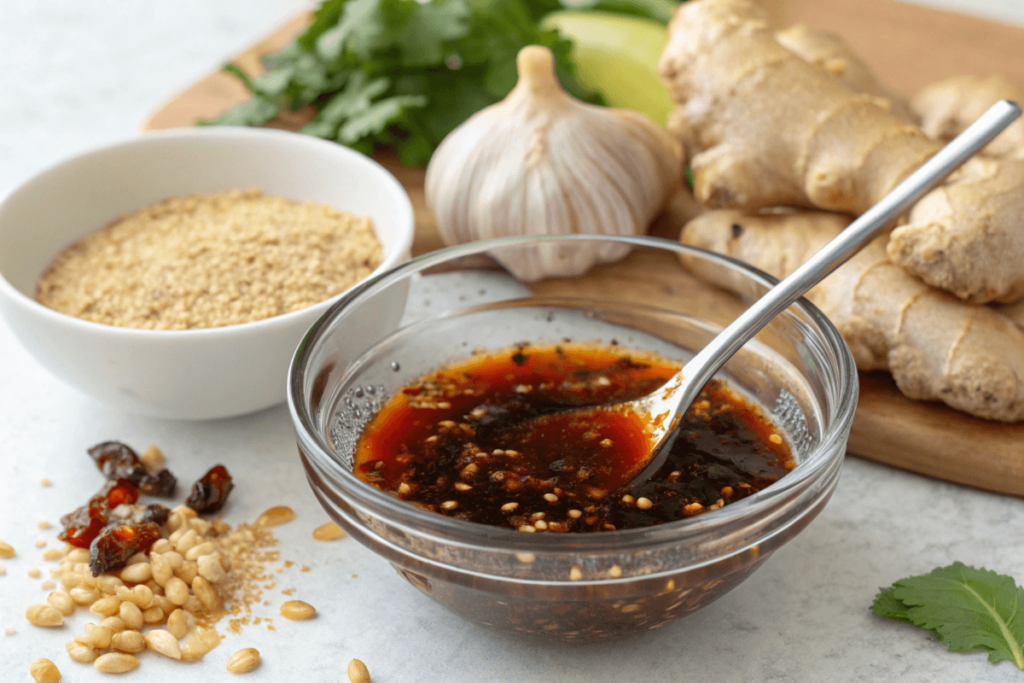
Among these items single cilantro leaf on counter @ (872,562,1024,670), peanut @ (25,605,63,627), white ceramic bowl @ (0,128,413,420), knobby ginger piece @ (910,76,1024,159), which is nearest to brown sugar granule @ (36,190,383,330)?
white ceramic bowl @ (0,128,413,420)

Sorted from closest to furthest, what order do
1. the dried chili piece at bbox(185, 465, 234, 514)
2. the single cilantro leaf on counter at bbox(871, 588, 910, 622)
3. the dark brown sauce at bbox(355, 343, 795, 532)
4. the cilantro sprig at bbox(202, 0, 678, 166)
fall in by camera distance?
the dark brown sauce at bbox(355, 343, 795, 532)
the single cilantro leaf on counter at bbox(871, 588, 910, 622)
the dried chili piece at bbox(185, 465, 234, 514)
the cilantro sprig at bbox(202, 0, 678, 166)

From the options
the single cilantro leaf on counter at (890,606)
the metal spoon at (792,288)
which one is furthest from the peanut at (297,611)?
the single cilantro leaf on counter at (890,606)

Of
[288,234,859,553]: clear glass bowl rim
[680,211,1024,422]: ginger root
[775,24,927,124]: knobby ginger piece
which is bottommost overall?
[680,211,1024,422]: ginger root

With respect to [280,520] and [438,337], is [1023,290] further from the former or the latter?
[280,520]

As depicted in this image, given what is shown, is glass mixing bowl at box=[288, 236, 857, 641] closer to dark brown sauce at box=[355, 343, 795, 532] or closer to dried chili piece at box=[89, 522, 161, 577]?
dark brown sauce at box=[355, 343, 795, 532]

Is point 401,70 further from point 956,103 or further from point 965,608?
point 965,608

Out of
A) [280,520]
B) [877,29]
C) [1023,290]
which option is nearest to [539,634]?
[280,520]

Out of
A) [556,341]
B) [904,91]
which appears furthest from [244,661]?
[904,91]
